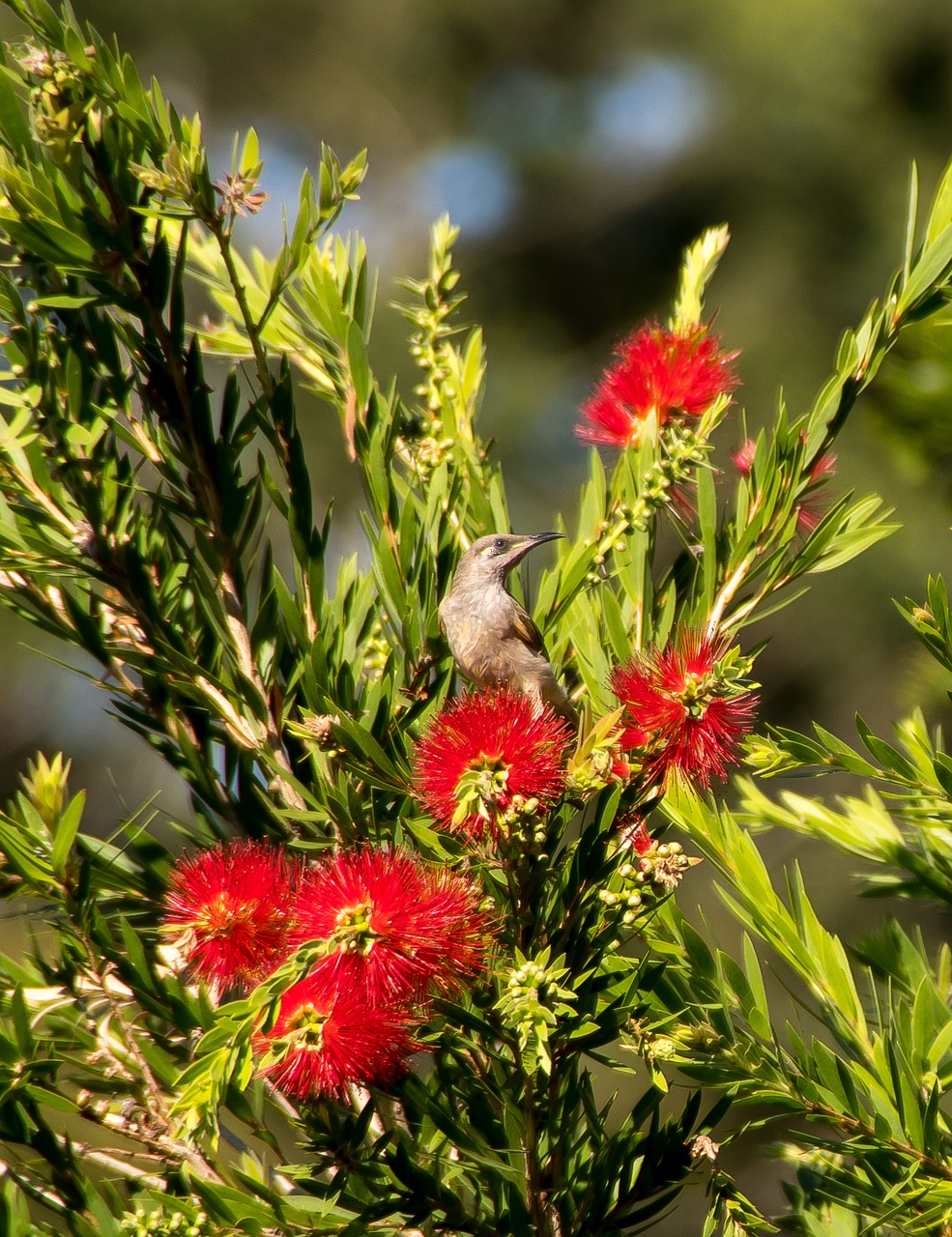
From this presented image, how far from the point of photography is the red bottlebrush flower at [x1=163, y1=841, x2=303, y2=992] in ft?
3.16

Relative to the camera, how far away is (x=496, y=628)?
195 cm

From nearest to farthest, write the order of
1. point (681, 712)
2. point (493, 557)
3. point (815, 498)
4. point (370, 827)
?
point (681, 712) → point (370, 827) → point (815, 498) → point (493, 557)

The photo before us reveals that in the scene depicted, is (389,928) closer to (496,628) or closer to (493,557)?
(493,557)

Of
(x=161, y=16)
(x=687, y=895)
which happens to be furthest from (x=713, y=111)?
(x=687, y=895)

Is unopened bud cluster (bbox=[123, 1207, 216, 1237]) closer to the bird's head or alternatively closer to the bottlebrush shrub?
the bottlebrush shrub

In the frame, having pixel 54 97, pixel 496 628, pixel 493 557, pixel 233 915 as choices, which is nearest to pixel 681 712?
pixel 233 915

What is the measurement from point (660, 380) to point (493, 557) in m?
0.46

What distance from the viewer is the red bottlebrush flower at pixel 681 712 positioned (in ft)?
3.09

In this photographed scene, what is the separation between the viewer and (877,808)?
127cm

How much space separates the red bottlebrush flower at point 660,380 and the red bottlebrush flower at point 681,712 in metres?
0.40

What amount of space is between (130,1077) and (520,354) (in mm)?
10906

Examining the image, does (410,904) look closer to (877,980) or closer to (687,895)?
(877,980)

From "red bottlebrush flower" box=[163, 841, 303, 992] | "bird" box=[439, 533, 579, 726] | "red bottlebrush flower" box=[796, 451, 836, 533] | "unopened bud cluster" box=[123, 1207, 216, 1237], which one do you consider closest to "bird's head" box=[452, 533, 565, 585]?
"bird" box=[439, 533, 579, 726]

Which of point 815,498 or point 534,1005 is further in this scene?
point 815,498
